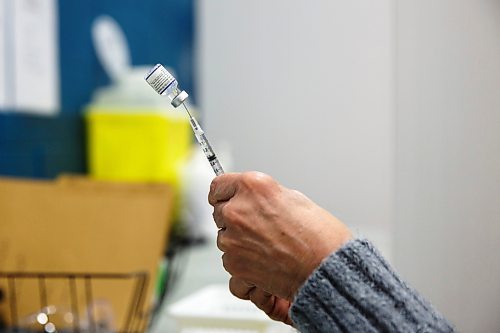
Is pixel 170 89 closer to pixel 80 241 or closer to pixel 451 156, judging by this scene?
pixel 451 156

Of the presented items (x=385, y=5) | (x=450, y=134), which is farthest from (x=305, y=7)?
(x=450, y=134)

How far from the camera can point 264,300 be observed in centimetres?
72

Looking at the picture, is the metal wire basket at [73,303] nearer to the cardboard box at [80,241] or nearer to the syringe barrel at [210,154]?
the cardboard box at [80,241]

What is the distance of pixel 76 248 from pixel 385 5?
1616 millimetres

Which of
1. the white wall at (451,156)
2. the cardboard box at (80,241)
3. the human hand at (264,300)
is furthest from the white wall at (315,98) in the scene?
the human hand at (264,300)

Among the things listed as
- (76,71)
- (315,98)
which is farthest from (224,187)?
(315,98)

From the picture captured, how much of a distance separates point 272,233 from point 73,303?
1.99ft

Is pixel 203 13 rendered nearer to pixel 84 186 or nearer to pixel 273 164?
pixel 273 164

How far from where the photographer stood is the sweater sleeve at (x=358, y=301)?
1.84 feet

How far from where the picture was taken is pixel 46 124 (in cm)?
165

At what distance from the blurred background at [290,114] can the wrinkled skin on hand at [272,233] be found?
217 mm

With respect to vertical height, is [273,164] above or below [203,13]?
below

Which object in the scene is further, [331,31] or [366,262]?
[331,31]

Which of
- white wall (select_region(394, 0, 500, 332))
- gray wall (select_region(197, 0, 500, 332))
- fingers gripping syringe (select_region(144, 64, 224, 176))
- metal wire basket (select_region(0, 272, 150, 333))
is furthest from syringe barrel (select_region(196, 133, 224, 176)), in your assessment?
gray wall (select_region(197, 0, 500, 332))
